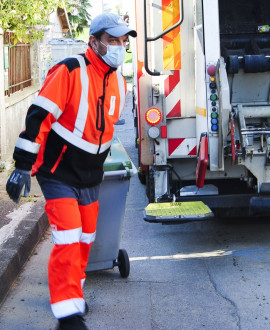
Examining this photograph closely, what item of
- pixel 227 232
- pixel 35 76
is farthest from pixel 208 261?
pixel 35 76

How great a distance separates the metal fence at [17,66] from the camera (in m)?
12.4

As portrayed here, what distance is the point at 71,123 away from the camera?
3.89 metres

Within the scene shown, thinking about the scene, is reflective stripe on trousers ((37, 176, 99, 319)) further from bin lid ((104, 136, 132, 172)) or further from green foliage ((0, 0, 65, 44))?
green foliage ((0, 0, 65, 44))

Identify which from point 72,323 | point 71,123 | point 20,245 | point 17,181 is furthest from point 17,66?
point 72,323

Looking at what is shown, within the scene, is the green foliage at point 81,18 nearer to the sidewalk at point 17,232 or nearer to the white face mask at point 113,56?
the sidewalk at point 17,232

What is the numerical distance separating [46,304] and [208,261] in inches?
61.1

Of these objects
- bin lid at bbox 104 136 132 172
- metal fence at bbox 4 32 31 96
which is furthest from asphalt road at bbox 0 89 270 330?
metal fence at bbox 4 32 31 96

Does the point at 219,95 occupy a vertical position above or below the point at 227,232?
above

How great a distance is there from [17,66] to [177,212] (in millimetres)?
9297

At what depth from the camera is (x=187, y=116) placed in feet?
19.7

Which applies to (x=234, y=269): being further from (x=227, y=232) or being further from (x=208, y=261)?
(x=227, y=232)

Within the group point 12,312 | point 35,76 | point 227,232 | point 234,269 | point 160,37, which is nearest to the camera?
point 12,312

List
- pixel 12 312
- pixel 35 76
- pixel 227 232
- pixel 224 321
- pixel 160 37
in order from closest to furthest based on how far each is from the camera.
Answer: pixel 224 321 < pixel 12 312 < pixel 160 37 < pixel 227 232 < pixel 35 76

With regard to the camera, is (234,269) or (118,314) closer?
(118,314)
